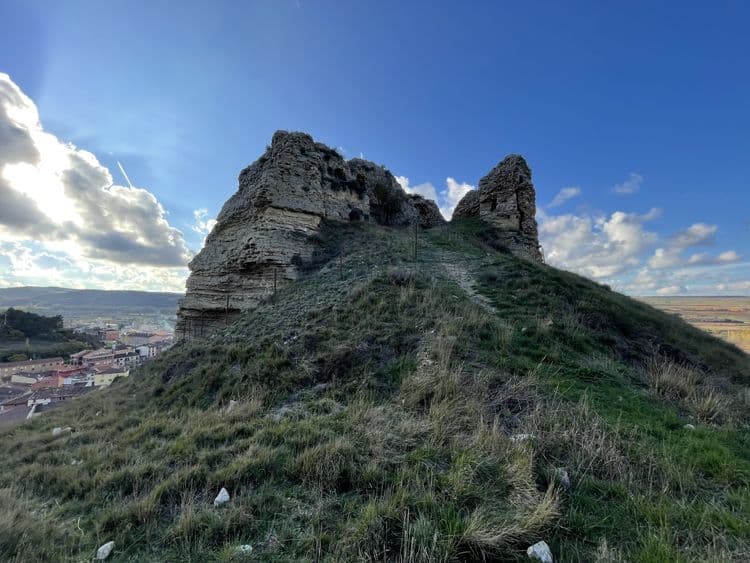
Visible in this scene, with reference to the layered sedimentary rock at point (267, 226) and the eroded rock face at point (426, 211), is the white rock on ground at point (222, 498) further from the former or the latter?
the eroded rock face at point (426, 211)

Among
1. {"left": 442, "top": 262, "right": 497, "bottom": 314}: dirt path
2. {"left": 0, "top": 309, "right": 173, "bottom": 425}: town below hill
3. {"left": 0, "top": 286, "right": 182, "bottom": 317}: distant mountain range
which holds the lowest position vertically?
{"left": 0, "top": 309, "right": 173, "bottom": 425}: town below hill

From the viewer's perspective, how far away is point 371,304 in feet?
32.0

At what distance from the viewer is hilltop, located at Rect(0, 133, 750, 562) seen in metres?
2.72

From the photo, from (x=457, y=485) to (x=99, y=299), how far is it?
851 ft

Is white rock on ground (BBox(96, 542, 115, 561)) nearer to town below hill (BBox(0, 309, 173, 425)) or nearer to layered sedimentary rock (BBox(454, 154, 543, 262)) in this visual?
town below hill (BBox(0, 309, 173, 425))

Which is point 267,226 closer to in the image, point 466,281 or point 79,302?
point 466,281

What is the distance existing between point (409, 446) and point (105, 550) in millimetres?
3160

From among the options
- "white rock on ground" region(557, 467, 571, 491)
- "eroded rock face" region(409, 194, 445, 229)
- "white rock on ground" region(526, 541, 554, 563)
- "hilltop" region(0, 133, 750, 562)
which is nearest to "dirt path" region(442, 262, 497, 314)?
"hilltop" region(0, 133, 750, 562)

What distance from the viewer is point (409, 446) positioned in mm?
4043

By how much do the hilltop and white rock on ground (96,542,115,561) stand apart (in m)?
0.07

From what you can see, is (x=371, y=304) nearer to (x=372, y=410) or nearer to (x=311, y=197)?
(x=372, y=410)

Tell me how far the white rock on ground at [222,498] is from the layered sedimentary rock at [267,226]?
12346mm

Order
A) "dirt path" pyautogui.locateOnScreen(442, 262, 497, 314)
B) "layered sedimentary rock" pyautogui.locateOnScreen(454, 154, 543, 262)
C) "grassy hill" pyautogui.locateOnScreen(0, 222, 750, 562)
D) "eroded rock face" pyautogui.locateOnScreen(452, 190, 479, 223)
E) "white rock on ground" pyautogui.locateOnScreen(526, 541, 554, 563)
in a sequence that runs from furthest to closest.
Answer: "eroded rock face" pyautogui.locateOnScreen(452, 190, 479, 223), "layered sedimentary rock" pyautogui.locateOnScreen(454, 154, 543, 262), "dirt path" pyautogui.locateOnScreen(442, 262, 497, 314), "grassy hill" pyautogui.locateOnScreen(0, 222, 750, 562), "white rock on ground" pyautogui.locateOnScreen(526, 541, 554, 563)

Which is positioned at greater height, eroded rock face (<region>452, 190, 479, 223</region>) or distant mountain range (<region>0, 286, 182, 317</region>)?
eroded rock face (<region>452, 190, 479, 223</region>)
